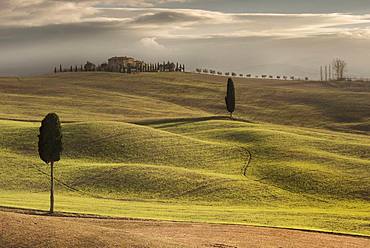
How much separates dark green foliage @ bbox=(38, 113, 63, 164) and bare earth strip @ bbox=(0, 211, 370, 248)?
10012 mm

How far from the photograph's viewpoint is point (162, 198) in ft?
173

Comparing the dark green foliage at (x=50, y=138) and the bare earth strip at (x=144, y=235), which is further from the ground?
the dark green foliage at (x=50, y=138)

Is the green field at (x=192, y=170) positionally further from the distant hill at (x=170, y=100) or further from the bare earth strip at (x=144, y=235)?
the bare earth strip at (x=144, y=235)

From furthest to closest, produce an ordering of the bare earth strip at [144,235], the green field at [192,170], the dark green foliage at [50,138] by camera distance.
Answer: the dark green foliage at [50,138] → the green field at [192,170] → the bare earth strip at [144,235]

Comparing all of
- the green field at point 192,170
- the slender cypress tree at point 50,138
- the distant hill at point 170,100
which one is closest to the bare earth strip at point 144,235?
the green field at point 192,170

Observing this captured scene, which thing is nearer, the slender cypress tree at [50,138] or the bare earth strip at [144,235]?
the bare earth strip at [144,235]

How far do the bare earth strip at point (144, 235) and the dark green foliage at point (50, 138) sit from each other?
10.0 m

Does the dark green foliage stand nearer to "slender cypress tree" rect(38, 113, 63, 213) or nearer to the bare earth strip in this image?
"slender cypress tree" rect(38, 113, 63, 213)

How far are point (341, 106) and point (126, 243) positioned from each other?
4332 inches

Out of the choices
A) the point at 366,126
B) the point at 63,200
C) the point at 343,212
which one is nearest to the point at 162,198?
the point at 63,200

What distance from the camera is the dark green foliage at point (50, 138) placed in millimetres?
47031

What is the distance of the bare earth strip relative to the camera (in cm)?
2750

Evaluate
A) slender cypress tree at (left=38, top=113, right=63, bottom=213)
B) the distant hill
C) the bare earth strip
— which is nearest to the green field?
the distant hill

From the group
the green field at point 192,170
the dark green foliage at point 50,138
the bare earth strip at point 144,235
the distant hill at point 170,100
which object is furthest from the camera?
the distant hill at point 170,100
